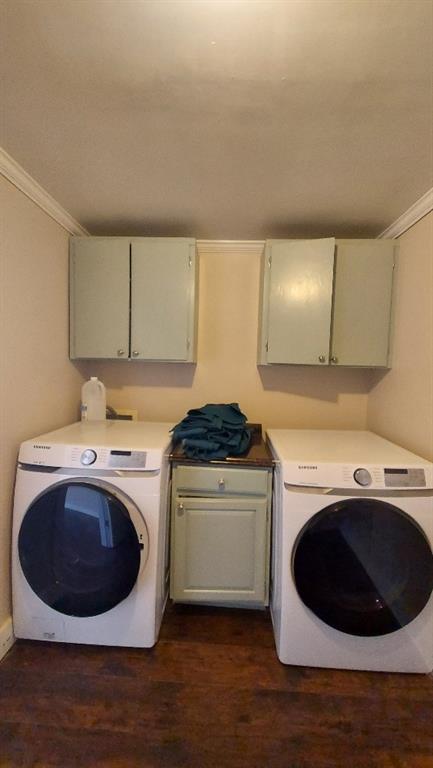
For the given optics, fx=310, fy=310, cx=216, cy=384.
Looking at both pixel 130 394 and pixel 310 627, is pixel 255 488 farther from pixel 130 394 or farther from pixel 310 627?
pixel 130 394

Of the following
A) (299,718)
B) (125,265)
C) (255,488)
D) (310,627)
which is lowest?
(299,718)

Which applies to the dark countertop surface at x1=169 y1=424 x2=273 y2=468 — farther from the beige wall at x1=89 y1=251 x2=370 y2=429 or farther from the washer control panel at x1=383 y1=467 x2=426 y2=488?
the beige wall at x1=89 y1=251 x2=370 y2=429

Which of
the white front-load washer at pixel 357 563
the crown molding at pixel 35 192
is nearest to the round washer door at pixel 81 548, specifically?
the white front-load washer at pixel 357 563

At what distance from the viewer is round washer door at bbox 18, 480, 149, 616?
127cm

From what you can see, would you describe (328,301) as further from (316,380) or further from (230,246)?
(230,246)

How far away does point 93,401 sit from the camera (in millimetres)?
1922

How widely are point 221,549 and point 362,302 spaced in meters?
Result: 1.52

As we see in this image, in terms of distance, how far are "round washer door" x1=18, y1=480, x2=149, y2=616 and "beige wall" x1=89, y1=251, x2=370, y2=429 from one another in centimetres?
92

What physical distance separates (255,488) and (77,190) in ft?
5.48

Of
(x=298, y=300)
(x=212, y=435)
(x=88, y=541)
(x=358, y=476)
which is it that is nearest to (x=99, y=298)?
(x=212, y=435)

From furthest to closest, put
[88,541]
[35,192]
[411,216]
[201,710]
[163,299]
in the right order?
[163,299] → [411,216] → [35,192] → [88,541] → [201,710]

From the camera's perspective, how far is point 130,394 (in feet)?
7.06

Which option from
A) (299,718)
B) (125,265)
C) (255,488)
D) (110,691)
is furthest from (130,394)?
(299,718)

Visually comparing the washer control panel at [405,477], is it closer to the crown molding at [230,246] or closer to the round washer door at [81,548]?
the round washer door at [81,548]
